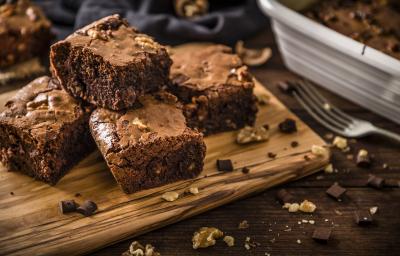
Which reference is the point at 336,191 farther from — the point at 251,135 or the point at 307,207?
the point at 251,135

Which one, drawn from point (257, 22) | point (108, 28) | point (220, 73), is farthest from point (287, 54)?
point (108, 28)

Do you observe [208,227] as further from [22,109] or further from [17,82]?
[17,82]

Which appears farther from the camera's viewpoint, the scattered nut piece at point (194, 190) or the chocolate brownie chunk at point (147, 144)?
the scattered nut piece at point (194, 190)

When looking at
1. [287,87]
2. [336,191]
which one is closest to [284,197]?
→ [336,191]

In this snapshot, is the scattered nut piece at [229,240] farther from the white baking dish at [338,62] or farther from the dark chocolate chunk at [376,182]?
the white baking dish at [338,62]

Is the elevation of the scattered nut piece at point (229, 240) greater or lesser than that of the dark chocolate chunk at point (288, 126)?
lesser

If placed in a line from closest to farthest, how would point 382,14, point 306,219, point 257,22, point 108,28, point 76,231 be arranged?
point 76,231 → point 306,219 → point 108,28 → point 382,14 → point 257,22

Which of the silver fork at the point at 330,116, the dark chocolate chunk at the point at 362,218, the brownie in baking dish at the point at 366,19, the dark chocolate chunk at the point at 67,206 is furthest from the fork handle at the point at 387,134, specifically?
the dark chocolate chunk at the point at 67,206
